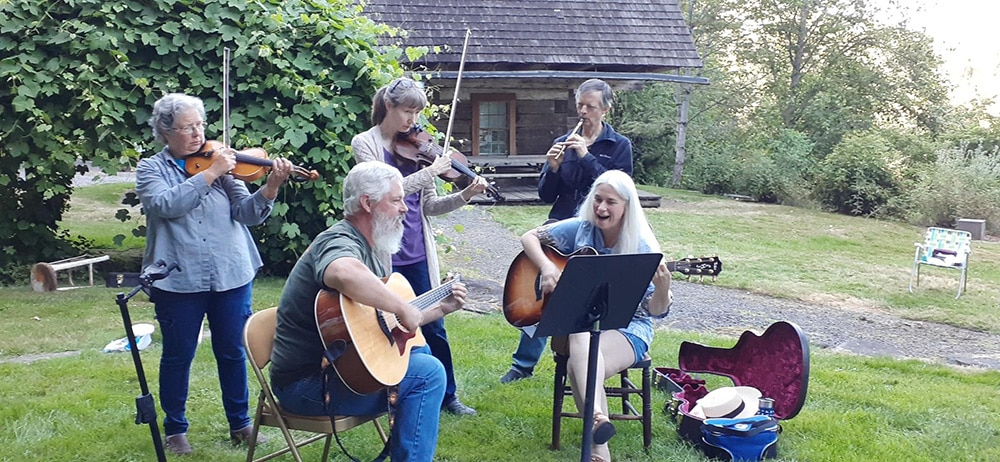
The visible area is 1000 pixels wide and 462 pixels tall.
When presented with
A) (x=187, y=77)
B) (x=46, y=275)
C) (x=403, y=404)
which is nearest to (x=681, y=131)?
(x=187, y=77)

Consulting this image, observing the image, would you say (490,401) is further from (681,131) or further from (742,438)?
(681,131)

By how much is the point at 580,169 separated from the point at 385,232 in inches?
64.1

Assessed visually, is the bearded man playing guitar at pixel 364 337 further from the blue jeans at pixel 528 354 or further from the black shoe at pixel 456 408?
the blue jeans at pixel 528 354

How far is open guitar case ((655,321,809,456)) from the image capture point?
12.9 feet

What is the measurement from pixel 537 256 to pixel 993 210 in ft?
43.5

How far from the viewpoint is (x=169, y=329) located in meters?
3.38

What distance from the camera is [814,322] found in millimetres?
7117

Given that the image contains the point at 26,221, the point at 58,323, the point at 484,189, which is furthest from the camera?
the point at 26,221

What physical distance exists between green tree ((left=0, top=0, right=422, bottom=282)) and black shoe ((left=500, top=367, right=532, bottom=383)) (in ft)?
8.33

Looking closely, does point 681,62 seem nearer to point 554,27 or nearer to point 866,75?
point 554,27

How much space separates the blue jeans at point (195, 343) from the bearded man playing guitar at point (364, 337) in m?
Result: 0.60

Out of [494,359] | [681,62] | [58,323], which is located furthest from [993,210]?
[58,323]

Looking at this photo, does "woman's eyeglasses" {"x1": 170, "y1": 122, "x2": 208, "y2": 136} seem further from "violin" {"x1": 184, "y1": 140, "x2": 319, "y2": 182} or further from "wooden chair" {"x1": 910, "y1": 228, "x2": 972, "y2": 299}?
"wooden chair" {"x1": 910, "y1": 228, "x2": 972, "y2": 299}

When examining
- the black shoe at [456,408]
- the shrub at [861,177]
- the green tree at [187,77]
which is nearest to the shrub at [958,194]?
the shrub at [861,177]
